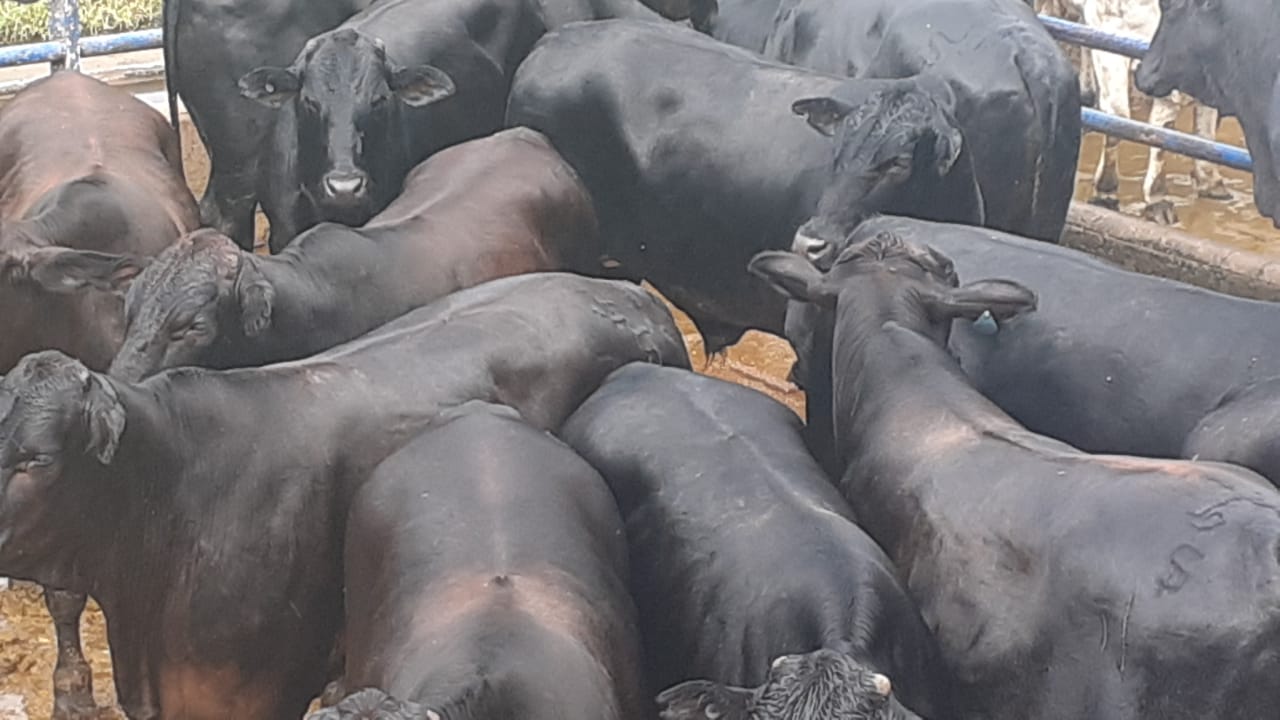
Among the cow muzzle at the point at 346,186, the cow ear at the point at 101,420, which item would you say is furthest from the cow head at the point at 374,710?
the cow muzzle at the point at 346,186

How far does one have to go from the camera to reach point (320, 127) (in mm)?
7074

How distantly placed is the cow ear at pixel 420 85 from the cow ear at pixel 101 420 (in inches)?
111

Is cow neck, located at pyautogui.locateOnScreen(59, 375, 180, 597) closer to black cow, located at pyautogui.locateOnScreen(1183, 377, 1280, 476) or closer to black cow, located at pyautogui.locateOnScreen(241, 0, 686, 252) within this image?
black cow, located at pyautogui.locateOnScreen(241, 0, 686, 252)

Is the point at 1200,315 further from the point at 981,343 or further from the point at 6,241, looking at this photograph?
the point at 6,241

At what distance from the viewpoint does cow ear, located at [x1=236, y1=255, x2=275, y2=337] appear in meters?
5.61

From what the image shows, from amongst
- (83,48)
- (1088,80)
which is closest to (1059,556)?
(83,48)

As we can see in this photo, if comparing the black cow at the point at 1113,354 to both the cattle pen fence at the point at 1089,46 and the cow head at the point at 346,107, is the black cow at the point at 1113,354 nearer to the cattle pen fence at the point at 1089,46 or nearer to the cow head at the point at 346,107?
the cow head at the point at 346,107

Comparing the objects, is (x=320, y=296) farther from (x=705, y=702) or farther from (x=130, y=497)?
(x=705, y=702)

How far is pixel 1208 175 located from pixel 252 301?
697 centimetres

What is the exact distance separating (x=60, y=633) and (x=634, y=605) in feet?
7.16

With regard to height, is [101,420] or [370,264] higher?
[101,420]

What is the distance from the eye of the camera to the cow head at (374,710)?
3.53 metres

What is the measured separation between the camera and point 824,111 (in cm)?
693

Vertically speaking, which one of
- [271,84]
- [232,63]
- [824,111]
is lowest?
[232,63]
